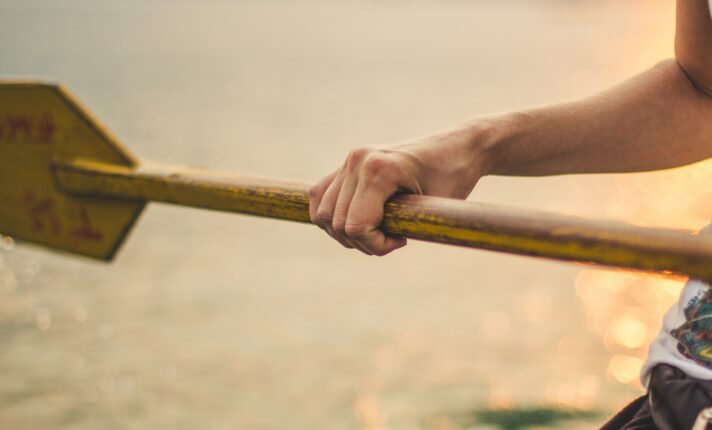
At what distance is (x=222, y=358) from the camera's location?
9047 millimetres

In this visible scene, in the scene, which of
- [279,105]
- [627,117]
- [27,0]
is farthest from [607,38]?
[27,0]

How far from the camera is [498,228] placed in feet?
4.42

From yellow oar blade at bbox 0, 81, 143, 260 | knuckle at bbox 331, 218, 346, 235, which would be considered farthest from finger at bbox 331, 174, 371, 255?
yellow oar blade at bbox 0, 81, 143, 260

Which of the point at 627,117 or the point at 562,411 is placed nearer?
the point at 627,117

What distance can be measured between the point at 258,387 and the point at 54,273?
5207mm

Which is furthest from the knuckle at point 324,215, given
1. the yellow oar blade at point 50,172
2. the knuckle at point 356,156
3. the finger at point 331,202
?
the yellow oar blade at point 50,172

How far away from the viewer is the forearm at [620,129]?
1673mm

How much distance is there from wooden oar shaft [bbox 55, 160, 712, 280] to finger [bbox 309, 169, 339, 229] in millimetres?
117

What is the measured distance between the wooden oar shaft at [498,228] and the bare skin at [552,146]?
0.07m

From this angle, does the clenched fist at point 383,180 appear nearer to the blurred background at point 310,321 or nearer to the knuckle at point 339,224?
the knuckle at point 339,224

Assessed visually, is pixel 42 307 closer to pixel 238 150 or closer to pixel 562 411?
pixel 562 411

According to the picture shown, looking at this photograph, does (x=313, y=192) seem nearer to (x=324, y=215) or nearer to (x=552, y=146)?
(x=324, y=215)

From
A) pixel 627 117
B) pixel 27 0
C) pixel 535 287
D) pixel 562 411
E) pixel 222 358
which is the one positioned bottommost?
pixel 27 0

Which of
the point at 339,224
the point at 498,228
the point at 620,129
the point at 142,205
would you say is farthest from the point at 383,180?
the point at 142,205
